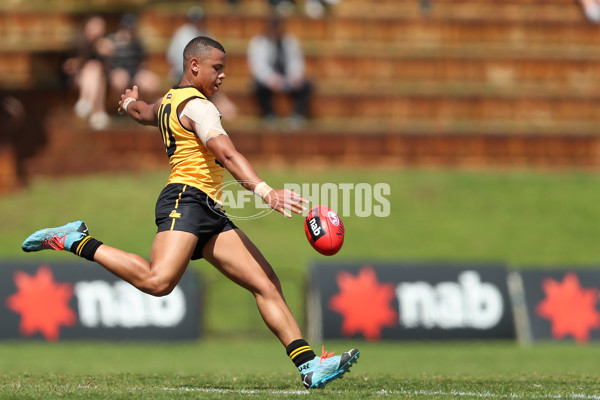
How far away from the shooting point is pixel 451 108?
20.7 metres

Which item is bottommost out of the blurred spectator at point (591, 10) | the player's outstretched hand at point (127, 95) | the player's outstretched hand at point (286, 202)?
the player's outstretched hand at point (286, 202)

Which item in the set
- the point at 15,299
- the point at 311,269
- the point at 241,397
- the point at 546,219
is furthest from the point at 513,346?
the point at 241,397

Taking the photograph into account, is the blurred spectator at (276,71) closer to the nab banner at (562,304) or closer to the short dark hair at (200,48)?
the nab banner at (562,304)

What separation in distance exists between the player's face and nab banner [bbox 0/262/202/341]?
673 centimetres

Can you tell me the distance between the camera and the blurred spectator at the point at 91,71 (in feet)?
63.1

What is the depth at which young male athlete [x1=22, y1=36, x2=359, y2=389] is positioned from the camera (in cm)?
731

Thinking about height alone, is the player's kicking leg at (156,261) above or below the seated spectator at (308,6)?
below

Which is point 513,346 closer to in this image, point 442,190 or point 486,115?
point 442,190

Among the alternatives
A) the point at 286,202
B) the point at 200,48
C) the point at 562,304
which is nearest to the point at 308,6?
the point at 562,304

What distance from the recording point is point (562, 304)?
581 inches

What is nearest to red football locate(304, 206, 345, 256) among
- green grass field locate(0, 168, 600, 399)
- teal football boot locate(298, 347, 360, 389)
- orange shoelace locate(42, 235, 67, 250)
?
teal football boot locate(298, 347, 360, 389)

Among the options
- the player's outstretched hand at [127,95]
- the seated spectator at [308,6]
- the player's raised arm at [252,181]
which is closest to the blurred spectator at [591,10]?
the seated spectator at [308,6]

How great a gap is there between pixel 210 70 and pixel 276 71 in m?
12.1

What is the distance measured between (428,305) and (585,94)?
28.1 feet
